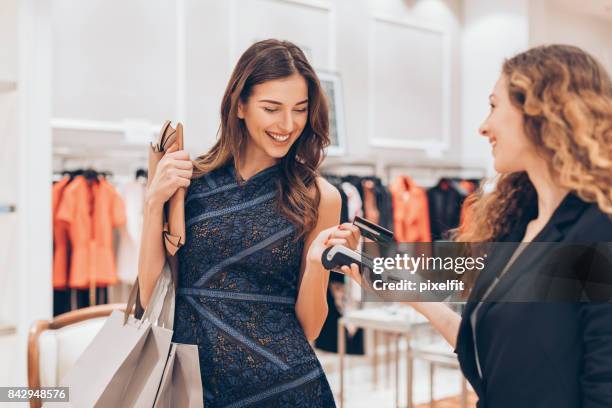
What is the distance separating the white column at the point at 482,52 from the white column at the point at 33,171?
4.35 metres

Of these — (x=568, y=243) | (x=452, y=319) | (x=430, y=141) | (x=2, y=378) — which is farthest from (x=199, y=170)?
(x=430, y=141)

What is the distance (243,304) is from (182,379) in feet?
0.60

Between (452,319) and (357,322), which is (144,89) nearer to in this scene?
(357,322)

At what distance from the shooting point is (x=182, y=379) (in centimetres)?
122

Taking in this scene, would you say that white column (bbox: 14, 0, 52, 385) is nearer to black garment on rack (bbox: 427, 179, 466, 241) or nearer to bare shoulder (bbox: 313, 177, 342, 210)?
bare shoulder (bbox: 313, 177, 342, 210)

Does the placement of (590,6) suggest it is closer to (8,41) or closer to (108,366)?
(8,41)

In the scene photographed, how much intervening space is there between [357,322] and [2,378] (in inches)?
84.2

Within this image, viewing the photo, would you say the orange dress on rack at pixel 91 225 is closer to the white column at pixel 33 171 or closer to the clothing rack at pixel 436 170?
the white column at pixel 33 171

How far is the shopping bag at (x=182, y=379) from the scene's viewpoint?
1.20 m

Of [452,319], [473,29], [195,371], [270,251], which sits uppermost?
[473,29]

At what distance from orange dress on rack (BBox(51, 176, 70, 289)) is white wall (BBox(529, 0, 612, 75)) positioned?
14.2ft

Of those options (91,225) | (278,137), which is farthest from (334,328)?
(278,137)

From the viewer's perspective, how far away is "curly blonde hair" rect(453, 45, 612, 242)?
0.91m

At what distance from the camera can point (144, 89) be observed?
4.39 metres
